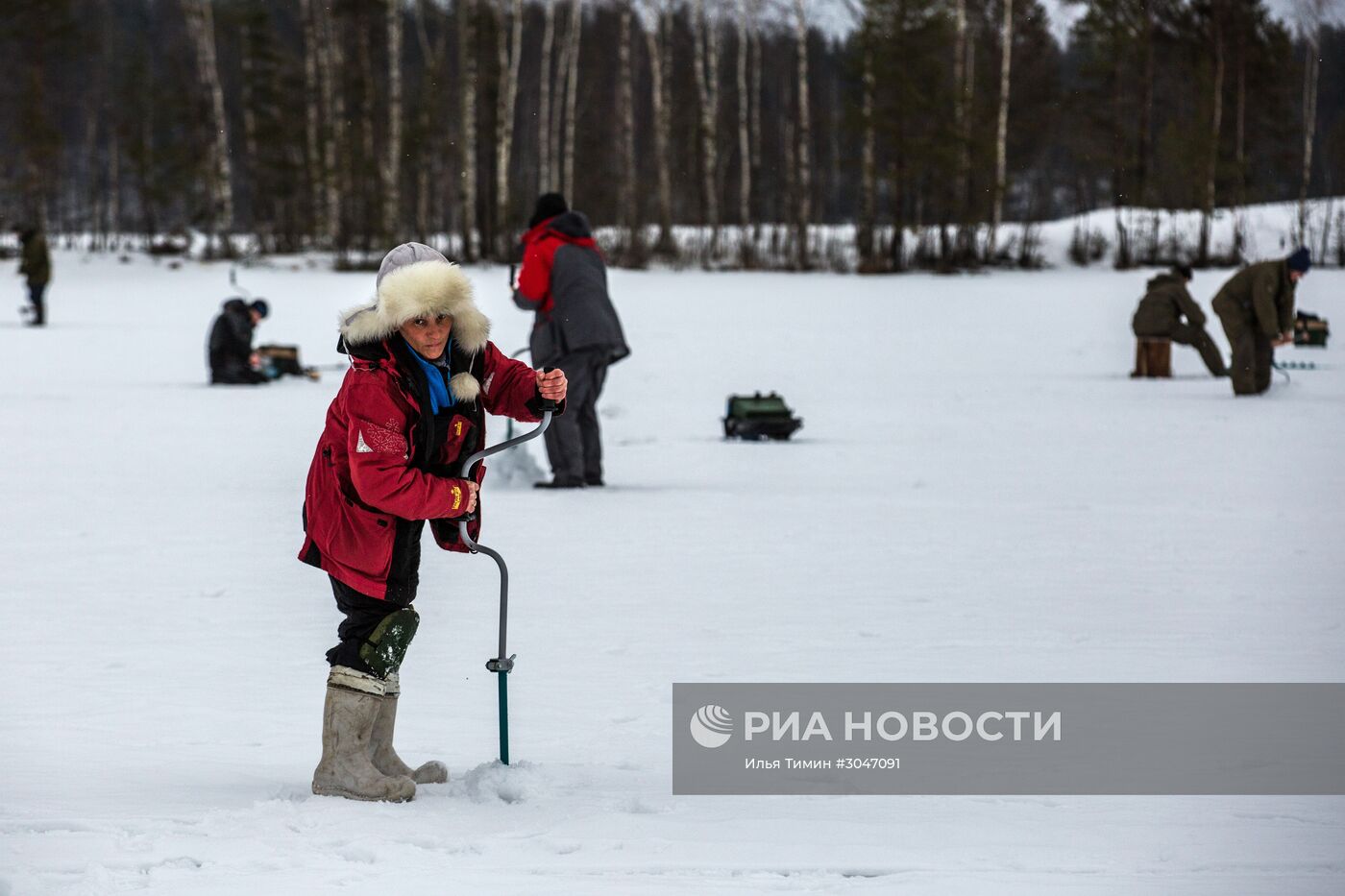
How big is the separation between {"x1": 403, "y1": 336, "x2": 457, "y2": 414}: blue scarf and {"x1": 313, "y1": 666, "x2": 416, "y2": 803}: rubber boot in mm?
648

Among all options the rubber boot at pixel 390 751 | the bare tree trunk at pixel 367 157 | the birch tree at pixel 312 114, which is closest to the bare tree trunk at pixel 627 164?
the bare tree trunk at pixel 367 157

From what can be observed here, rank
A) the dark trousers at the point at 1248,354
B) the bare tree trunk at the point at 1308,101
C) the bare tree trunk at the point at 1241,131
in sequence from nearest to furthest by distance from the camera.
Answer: the dark trousers at the point at 1248,354, the bare tree trunk at the point at 1241,131, the bare tree trunk at the point at 1308,101

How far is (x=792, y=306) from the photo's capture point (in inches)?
957

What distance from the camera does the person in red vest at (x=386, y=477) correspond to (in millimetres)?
3338

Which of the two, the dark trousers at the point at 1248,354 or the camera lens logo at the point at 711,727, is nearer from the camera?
the camera lens logo at the point at 711,727

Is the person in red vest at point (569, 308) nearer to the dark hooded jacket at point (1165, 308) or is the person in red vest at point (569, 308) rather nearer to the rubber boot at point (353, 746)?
the rubber boot at point (353, 746)

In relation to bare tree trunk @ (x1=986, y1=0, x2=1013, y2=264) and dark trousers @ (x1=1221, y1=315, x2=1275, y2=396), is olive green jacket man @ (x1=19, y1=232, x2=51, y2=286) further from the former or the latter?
bare tree trunk @ (x1=986, y1=0, x2=1013, y2=264)

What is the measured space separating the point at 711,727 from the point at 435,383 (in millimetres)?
1272

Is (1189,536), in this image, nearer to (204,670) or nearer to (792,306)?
(204,670)

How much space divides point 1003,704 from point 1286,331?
10.4m

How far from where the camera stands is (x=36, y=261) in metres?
21.7

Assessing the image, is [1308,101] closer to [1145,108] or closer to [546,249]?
[1145,108]

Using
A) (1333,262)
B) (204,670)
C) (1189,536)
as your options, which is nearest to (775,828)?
(204,670)

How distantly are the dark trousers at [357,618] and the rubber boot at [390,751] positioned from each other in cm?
11
